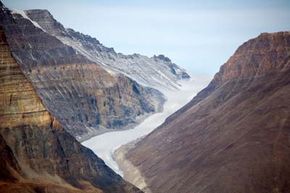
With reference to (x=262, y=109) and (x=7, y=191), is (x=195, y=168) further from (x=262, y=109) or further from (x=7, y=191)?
(x=7, y=191)

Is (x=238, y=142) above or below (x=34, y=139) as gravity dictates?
below

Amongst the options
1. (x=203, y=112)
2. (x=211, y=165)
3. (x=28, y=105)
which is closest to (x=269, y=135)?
(x=211, y=165)

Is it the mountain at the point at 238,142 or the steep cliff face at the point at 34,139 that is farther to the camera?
the mountain at the point at 238,142

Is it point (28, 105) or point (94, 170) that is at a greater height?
point (28, 105)

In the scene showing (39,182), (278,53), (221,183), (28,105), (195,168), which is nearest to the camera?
(39,182)

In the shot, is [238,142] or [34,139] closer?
[34,139]

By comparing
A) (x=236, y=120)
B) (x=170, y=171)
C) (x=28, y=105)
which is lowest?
(x=170, y=171)

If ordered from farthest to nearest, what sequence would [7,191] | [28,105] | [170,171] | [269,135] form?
[170,171] < [269,135] < [28,105] < [7,191]

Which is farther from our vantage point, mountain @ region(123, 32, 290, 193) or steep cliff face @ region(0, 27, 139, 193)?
mountain @ region(123, 32, 290, 193)
